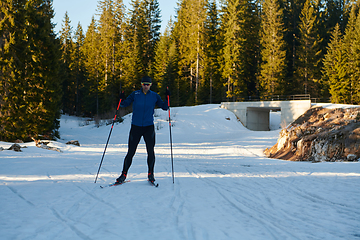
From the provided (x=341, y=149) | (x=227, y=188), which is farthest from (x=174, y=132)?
(x=227, y=188)

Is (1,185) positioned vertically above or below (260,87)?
below

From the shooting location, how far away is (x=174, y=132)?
76.3 feet

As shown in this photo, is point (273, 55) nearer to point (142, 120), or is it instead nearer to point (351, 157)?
point (351, 157)

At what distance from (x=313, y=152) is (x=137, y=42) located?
125 ft

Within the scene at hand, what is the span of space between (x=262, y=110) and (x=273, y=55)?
1179 cm

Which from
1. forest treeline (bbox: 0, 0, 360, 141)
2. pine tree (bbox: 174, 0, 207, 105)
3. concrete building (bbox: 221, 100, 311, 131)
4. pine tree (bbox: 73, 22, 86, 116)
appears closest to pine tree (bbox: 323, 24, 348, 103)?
forest treeline (bbox: 0, 0, 360, 141)

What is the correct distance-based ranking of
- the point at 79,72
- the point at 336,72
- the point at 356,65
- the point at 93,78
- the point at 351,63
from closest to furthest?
the point at 356,65 < the point at 351,63 < the point at 336,72 < the point at 93,78 < the point at 79,72

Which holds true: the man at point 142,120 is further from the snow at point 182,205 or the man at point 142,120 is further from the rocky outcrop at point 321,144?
the rocky outcrop at point 321,144

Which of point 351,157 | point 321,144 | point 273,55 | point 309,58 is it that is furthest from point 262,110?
point 351,157

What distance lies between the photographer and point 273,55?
38719 millimetres

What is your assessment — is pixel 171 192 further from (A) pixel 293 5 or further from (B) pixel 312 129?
(A) pixel 293 5

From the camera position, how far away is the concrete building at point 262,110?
25406 mm

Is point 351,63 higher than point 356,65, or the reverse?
point 351,63

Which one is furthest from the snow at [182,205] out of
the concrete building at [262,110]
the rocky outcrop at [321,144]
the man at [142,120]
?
the concrete building at [262,110]
